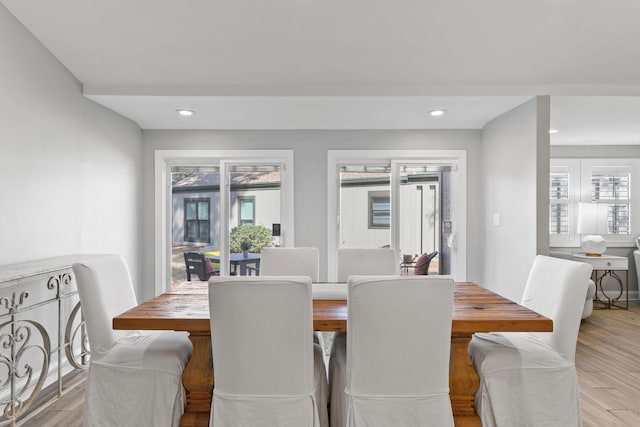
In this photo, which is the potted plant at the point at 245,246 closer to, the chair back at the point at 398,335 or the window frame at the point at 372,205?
the window frame at the point at 372,205

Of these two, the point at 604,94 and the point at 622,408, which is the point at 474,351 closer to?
the point at 622,408

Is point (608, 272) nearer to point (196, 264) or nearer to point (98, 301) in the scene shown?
point (196, 264)

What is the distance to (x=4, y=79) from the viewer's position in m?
2.47

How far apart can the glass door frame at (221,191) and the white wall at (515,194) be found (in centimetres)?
207

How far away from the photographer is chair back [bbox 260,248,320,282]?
2.93 meters

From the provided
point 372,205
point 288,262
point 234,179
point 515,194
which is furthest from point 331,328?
point 234,179

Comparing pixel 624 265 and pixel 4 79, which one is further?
pixel 624 265

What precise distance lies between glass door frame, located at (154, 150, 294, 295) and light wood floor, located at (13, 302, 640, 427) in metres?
1.55

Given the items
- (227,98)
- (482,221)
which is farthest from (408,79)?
(482,221)

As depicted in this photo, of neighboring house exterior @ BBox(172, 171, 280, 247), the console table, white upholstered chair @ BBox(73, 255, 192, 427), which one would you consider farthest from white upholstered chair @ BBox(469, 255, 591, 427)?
the console table

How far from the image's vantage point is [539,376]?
76.4 inches

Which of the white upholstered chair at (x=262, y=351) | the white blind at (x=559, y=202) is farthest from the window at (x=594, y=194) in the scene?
the white upholstered chair at (x=262, y=351)

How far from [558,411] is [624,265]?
3.86 m

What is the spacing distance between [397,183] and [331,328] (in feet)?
9.39
